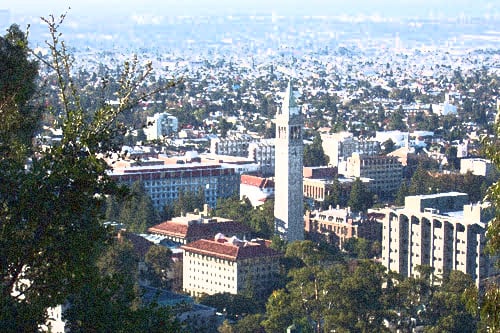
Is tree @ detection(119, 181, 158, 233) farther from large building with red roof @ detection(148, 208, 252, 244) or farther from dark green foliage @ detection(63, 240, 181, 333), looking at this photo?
dark green foliage @ detection(63, 240, 181, 333)

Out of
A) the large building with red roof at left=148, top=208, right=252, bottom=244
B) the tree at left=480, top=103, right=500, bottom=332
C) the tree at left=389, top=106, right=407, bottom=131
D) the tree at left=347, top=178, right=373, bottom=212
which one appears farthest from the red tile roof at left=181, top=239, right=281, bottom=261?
the tree at left=389, top=106, right=407, bottom=131

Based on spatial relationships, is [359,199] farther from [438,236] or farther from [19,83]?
[19,83]

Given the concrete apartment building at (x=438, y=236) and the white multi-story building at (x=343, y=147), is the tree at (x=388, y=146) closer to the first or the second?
the white multi-story building at (x=343, y=147)

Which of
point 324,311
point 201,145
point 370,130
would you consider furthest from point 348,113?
point 324,311

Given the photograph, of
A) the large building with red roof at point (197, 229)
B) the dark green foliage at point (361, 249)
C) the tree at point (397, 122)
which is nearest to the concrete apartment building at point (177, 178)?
the large building with red roof at point (197, 229)

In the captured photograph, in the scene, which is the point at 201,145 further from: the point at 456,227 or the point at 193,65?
the point at 193,65

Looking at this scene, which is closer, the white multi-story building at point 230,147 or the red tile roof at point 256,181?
the red tile roof at point 256,181

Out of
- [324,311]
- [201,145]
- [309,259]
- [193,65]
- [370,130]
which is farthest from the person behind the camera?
[193,65]
